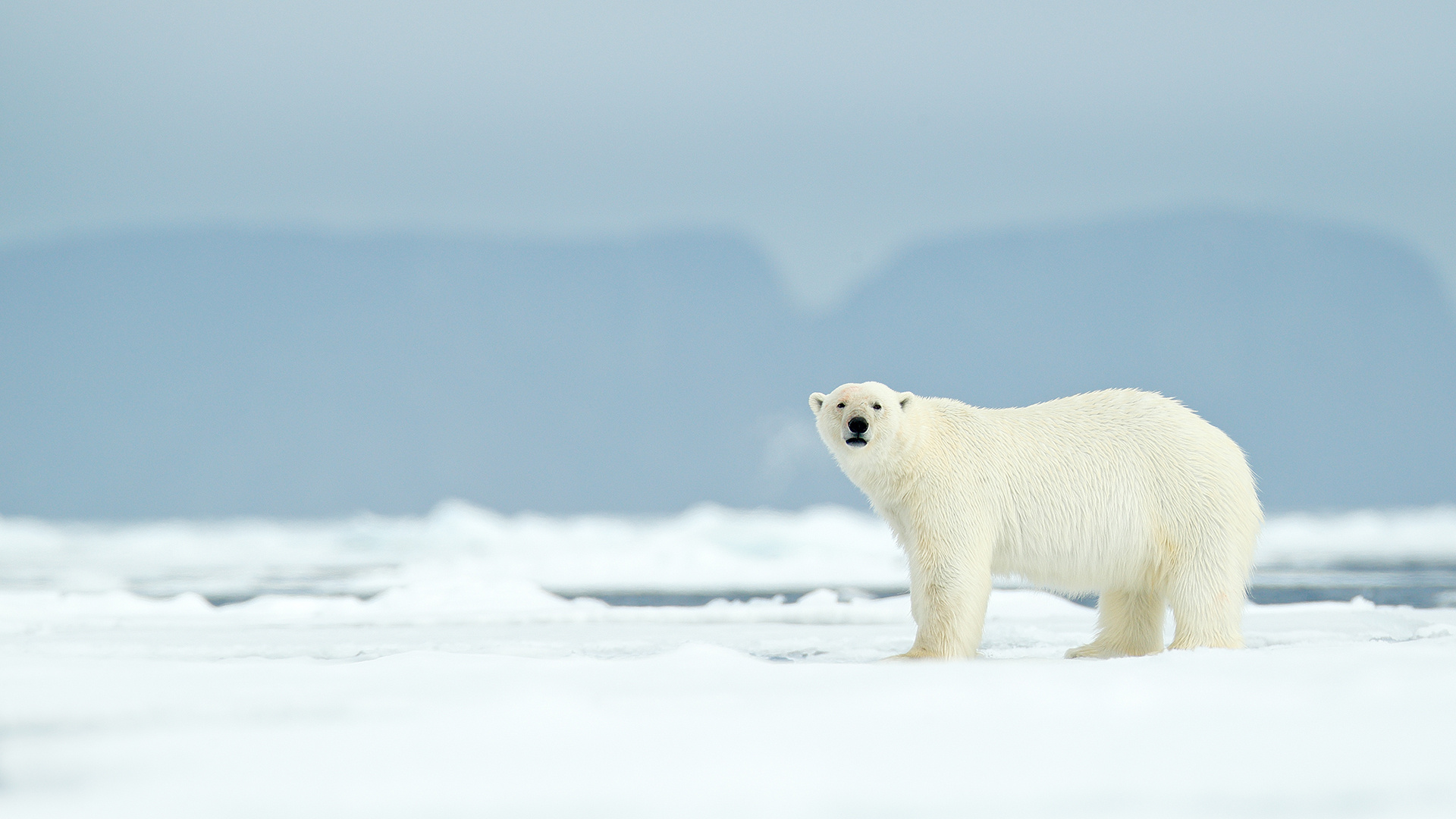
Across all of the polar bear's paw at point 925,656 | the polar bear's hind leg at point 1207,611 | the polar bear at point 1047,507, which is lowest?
the polar bear's paw at point 925,656

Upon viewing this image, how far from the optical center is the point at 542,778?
1.95 meters

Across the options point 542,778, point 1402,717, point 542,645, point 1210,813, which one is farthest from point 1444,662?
point 542,645

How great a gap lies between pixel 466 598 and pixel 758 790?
22.3 ft

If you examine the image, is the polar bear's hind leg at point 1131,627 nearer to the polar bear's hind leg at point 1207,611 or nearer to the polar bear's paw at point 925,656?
the polar bear's hind leg at point 1207,611

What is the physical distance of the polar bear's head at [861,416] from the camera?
4270mm

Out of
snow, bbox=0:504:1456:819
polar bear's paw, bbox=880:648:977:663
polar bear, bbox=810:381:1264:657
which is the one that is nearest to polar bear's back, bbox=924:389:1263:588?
polar bear, bbox=810:381:1264:657

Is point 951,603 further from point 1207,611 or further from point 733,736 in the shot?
point 733,736

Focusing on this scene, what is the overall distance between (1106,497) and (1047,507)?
0.79 feet

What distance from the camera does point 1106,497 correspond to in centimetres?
438

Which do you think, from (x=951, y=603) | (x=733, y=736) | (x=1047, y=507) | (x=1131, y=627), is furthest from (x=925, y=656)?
(x=733, y=736)

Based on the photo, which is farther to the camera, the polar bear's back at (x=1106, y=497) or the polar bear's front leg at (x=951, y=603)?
the polar bear's back at (x=1106, y=497)

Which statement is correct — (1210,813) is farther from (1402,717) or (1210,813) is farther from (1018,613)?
(1018,613)

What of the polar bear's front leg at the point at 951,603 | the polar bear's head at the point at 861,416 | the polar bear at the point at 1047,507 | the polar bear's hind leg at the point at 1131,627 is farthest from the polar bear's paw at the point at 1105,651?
the polar bear's head at the point at 861,416

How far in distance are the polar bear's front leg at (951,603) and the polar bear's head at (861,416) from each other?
506 millimetres
